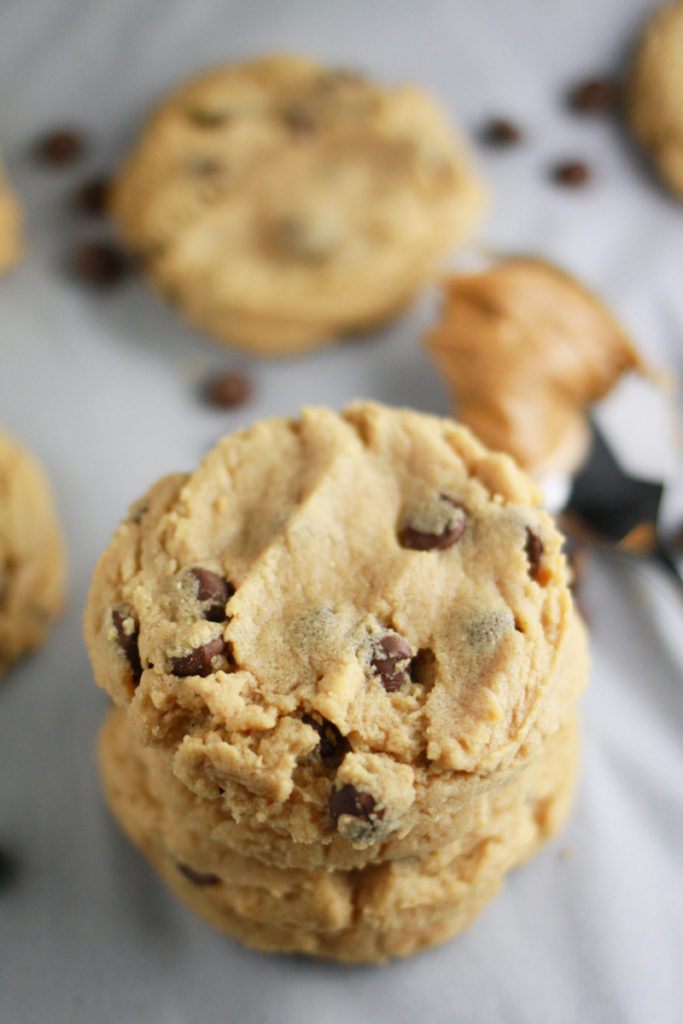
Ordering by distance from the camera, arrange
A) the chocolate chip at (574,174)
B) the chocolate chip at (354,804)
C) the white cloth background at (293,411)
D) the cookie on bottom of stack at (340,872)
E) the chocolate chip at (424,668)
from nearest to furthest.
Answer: the chocolate chip at (354,804), the chocolate chip at (424,668), the cookie on bottom of stack at (340,872), the white cloth background at (293,411), the chocolate chip at (574,174)

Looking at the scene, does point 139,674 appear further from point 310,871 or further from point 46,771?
point 46,771

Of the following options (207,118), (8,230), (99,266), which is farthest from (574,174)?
(8,230)

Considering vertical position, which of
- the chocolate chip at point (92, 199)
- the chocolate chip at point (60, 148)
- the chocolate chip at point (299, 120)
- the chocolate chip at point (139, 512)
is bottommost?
the chocolate chip at point (139, 512)

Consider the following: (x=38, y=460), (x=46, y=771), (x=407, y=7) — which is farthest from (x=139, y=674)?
(x=407, y=7)

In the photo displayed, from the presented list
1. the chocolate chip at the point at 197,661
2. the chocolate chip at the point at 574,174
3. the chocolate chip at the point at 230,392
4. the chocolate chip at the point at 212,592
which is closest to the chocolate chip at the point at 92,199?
the chocolate chip at the point at 230,392

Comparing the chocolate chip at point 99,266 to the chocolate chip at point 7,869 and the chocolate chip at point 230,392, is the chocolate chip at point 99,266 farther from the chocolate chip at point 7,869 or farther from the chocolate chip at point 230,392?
the chocolate chip at point 7,869

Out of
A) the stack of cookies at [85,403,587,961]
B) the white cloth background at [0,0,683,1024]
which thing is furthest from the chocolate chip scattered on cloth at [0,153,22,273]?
the stack of cookies at [85,403,587,961]
